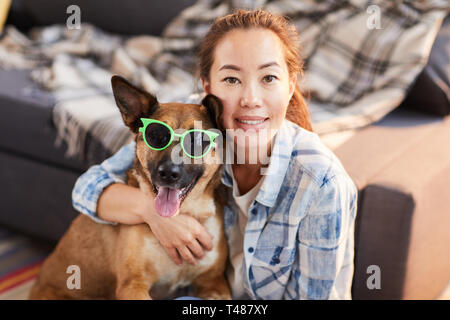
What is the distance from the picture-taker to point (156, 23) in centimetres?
313

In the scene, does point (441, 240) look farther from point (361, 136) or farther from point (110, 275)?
point (110, 275)

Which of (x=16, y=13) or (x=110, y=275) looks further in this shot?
(x=16, y=13)

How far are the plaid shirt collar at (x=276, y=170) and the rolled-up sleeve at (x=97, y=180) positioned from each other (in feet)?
1.66

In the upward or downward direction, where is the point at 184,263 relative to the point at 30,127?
downward

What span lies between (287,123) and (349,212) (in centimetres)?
33

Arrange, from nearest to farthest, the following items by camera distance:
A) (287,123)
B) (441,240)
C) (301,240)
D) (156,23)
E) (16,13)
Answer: (301,240), (287,123), (441,240), (156,23), (16,13)

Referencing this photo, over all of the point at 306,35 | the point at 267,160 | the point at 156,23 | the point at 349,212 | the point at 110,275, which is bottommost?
the point at 110,275

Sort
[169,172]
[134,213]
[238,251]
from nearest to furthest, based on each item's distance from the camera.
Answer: [169,172]
[134,213]
[238,251]

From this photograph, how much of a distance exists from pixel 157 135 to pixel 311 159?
44 centimetres

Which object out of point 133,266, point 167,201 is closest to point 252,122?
point 167,201

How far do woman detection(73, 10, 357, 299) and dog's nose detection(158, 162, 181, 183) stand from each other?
0.21 meters

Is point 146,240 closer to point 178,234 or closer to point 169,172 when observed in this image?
point 178,234

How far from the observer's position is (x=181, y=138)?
50.0 inches
